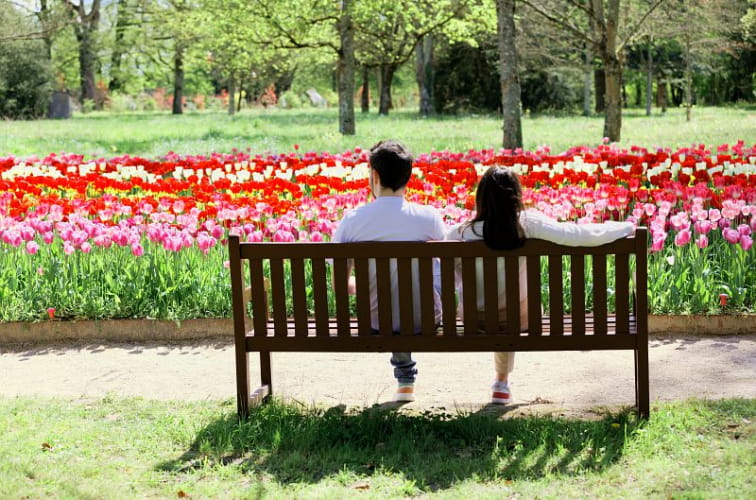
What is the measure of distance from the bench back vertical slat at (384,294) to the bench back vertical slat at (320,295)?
25 centimetres

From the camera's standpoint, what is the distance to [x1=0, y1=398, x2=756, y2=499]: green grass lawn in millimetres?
3721

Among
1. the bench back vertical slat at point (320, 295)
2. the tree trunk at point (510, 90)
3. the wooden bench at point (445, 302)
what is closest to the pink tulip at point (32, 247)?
the wooden bench at point (445, 302)

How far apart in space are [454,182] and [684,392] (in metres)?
5.07

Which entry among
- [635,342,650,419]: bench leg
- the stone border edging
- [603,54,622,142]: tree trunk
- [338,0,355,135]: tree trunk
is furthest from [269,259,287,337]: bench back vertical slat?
[338,0,355,135]: tree trunk

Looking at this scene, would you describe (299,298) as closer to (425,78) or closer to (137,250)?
(137,250)

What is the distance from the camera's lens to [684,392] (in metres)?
5.05

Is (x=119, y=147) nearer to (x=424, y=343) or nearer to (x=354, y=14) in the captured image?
(x=354, y=14)

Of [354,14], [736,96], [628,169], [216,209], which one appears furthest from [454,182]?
[736,96]

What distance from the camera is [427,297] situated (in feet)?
14.9

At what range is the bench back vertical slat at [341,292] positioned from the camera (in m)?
4.56

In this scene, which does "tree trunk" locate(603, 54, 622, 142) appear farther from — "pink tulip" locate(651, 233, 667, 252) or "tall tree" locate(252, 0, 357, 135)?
"pink tulip" locate(651, 233, 667, 252)

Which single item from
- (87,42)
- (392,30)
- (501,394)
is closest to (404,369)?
(501,394)

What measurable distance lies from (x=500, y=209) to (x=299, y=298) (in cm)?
102

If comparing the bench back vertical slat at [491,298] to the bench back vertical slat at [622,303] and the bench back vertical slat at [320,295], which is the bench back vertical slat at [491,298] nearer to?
the bench back vertical slat at [622,303]
